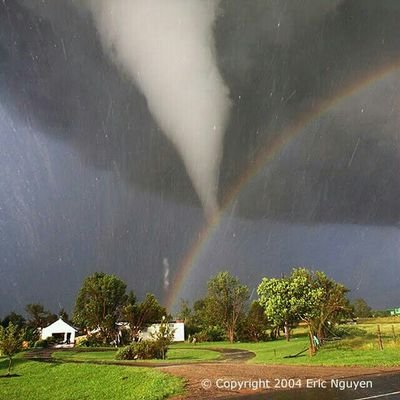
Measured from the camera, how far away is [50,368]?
1309 inches

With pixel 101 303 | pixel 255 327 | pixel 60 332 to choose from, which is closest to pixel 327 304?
pixel 255 327

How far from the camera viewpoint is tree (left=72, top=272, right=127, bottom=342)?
270 feet

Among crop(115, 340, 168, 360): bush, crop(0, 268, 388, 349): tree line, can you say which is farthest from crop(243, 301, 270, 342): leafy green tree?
crop(115, 340, 168, 360): bush

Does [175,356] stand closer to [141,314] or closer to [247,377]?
[247,377]

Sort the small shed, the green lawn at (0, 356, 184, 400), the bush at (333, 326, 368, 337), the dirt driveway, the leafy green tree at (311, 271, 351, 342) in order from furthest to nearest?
1. the small shed
2. the bush at (333, 326, 368, 337)
3. the leafy green tree at (311, 271, 351, 342)
4. the green lawn at (0, 356, 184, 400)
5. the dirt driveway

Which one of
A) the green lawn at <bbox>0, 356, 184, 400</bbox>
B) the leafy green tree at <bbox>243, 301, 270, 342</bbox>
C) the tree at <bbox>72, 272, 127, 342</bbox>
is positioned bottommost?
the green lawn at <bbox>0, 356, 184, 400</bbox>

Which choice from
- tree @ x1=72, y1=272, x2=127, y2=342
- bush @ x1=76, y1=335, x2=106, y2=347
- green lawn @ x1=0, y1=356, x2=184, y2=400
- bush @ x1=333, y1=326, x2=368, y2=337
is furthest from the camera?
tree @ x1=72, y1=272, x2=127, y2=342

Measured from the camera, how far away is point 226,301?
300 feet

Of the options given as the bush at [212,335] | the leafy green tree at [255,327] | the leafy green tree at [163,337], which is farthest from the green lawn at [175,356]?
the bush at [212,335]

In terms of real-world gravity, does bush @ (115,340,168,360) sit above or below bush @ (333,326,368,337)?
below

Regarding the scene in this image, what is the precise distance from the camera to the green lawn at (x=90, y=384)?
62.9ft

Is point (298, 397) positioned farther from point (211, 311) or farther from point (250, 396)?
point (211, 311)

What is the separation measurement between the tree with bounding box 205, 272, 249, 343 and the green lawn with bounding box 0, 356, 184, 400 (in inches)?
2259

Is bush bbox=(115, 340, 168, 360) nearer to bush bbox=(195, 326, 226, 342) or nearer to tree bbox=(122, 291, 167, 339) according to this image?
tree bbox=(122, 291, 167, 339)
